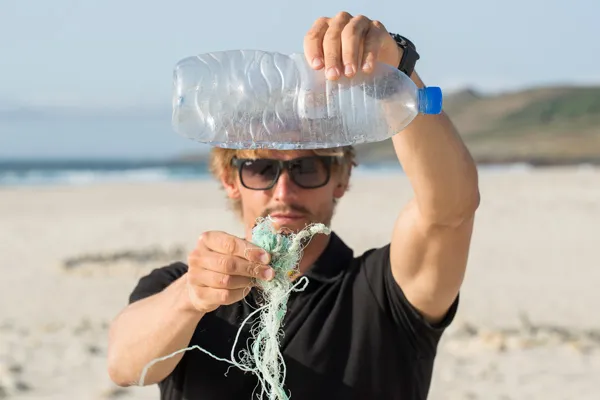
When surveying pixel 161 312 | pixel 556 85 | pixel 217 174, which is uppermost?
pixel 556 85

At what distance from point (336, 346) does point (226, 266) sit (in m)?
0.77

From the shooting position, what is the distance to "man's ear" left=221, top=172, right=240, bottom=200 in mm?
3254

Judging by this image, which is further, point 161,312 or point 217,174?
point 217,174

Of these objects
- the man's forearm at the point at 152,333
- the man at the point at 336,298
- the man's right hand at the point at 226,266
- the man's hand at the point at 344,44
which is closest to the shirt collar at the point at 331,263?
the man at the point at 336,298

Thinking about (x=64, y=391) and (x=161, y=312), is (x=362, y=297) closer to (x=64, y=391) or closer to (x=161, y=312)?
(x=161, y=312)

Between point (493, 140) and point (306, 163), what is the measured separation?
3102 inches

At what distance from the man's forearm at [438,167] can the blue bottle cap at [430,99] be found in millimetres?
105

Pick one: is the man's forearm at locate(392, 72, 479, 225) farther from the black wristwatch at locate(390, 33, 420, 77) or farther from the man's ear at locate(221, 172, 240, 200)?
the man's ear at locate(221, 172, 240, 200)

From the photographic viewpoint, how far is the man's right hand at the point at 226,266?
2.23m

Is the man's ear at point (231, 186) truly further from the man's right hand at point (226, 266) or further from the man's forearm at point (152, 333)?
the man's right hand at point (226, 266)

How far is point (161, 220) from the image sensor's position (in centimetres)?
1656

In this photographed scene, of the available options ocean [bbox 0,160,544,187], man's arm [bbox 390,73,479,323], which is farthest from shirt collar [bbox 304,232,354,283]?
ocean [bbox 0,160,544,187]

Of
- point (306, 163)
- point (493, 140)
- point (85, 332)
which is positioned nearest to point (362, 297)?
point (306, 163)

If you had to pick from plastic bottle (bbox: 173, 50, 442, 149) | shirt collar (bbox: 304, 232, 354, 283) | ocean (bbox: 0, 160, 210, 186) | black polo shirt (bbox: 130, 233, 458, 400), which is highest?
plastic bottle (bbox: 173, 50, 442, 149)
